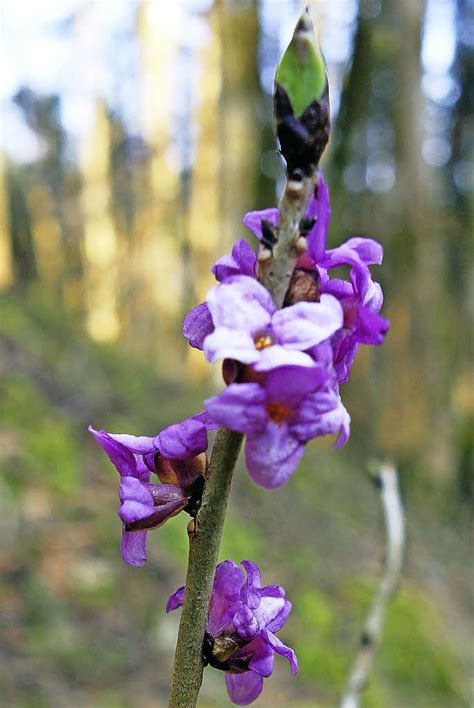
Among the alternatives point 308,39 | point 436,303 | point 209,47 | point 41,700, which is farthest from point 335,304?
point 209,47

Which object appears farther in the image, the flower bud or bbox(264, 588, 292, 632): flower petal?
bbox(264, 588, 292, 632): flower petal

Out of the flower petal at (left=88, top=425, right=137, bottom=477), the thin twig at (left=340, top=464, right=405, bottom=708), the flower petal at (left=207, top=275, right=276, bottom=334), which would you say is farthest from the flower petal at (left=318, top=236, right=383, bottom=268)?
the thin twig at (left=340, top=464, right=405, bottom=708)

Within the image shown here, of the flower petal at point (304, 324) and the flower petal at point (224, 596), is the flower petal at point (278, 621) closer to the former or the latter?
the flower petal at point (224, 596)

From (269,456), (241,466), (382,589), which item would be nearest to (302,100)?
(269,456)

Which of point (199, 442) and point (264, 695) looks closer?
point (199, 442)

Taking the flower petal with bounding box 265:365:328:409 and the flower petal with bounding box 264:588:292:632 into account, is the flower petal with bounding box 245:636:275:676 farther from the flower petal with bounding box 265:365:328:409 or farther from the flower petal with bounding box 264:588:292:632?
the flower petal with bounding box 265:365:328:409

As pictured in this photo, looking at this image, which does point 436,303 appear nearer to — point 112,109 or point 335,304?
point 335,304
